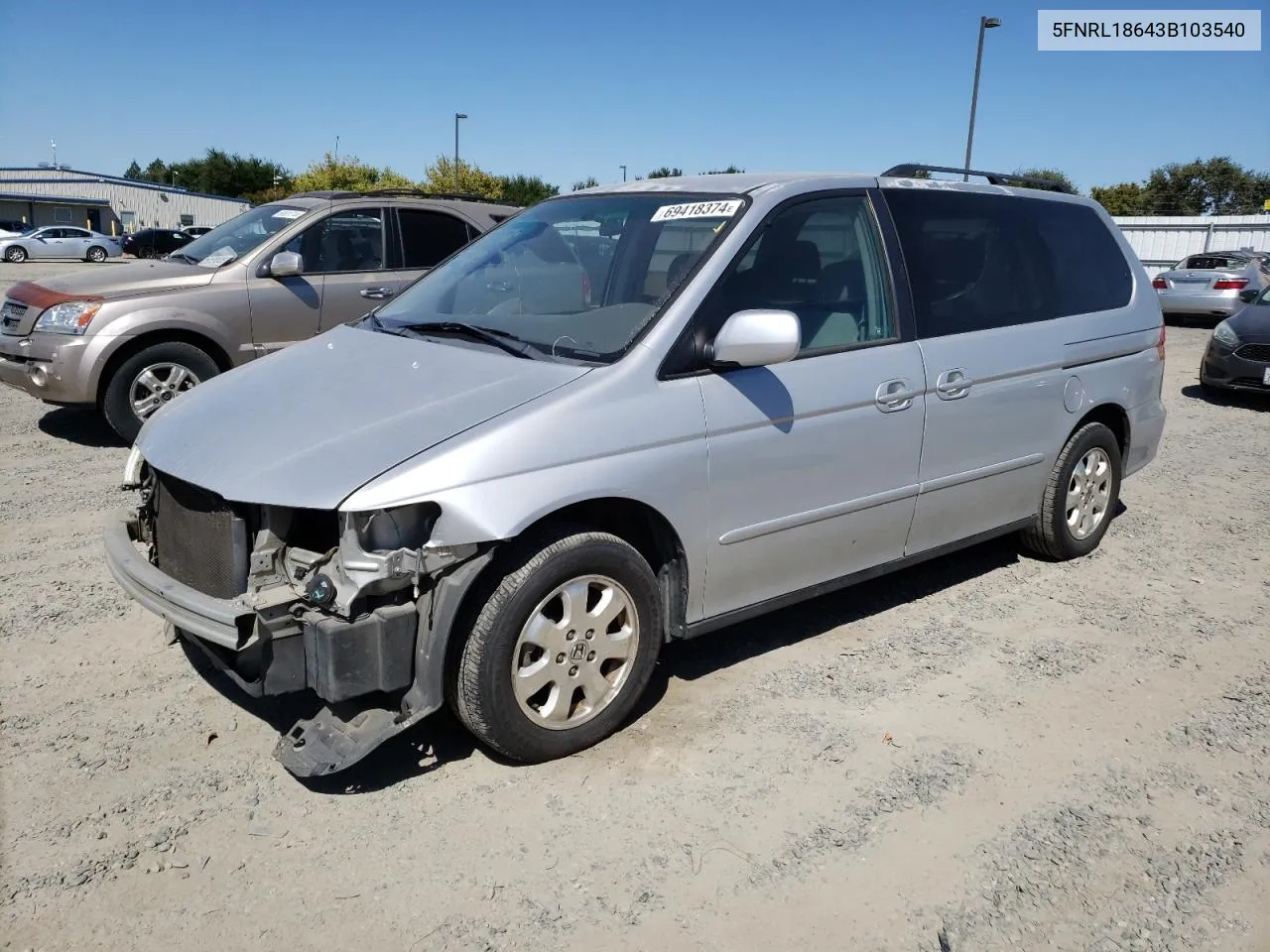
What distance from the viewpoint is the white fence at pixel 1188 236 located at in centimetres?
2959

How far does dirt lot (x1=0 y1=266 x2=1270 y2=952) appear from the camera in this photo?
2646mm

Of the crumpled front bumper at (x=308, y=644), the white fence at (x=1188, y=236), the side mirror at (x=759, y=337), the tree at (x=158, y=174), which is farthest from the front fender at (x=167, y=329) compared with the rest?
the tree at (x=158, y=174)

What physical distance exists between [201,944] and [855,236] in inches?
132

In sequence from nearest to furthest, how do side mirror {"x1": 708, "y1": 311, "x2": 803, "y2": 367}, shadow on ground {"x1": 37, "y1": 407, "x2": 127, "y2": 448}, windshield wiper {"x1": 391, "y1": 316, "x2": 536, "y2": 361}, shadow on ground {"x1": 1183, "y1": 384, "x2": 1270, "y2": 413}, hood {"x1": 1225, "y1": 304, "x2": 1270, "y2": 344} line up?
side mirror {"x1": 708, "y1": 311, "x2": 803, "y2": 367} → windshield wiper {"x1": 391, "y1": 316, "x2": 536, "y2": 361} → shadow on ground {"x1": 37, "y1": 407, "x2": 127, "y2": 448} → hood {"x1": 1225, "y1": 304, "x2": 1270, "y2": 344} → shadow on ground {"x1": 1183, "y1": 384, "x2": 1270, "y2": 413}

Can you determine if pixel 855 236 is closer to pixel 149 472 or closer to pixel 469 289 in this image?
pixel 469 289

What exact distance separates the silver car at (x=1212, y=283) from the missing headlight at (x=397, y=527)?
60.7ft

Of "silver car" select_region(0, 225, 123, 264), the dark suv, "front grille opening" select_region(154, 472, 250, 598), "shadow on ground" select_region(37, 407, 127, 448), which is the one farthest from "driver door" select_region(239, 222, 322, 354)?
"silver car" select_region(0, 225, 123, 264)

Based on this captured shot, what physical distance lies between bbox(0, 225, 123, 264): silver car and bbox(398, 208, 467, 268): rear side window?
37164 millimetres

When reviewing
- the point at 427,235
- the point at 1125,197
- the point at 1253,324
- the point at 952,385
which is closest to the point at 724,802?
the point at 952,385

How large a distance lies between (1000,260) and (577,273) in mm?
2086

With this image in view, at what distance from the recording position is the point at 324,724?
9.98 feet

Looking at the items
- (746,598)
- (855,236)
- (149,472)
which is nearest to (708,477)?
(746,598)

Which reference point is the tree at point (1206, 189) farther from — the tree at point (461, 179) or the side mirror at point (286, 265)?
the side mirror at point (286, 265)

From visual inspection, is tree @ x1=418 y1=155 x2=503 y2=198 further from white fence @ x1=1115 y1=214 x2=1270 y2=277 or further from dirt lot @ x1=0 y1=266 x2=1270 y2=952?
dirt lot @ x1=0 y1=266 x2=1270 y2=952
